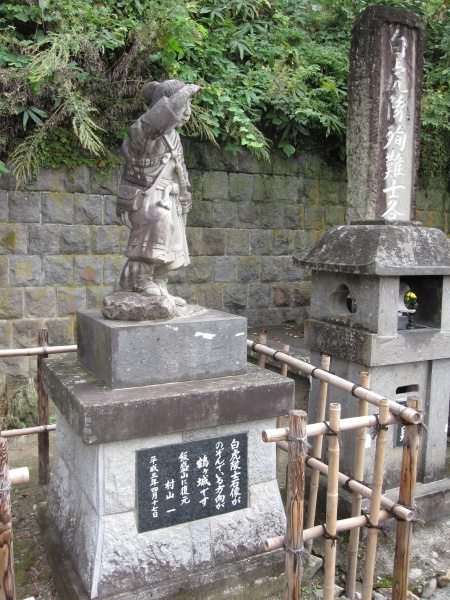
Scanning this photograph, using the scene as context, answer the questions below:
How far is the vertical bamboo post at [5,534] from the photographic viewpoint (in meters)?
2.11

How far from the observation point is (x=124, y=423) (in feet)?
8.87

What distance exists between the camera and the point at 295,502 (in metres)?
2.35

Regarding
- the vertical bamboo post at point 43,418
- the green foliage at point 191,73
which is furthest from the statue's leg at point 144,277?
the green foliage at point 191,73

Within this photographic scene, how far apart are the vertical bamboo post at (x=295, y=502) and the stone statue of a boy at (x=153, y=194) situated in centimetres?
113

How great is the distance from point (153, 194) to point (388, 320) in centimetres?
181

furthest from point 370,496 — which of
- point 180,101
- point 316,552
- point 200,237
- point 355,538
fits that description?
point 200,237

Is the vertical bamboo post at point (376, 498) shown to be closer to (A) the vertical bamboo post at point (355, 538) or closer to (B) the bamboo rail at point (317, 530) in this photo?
(B) the bamboo rail at point (317, 530)

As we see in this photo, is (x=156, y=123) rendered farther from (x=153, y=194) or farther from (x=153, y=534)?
(x=153, y=534)

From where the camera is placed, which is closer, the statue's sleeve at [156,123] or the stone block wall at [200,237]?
the statue's sleeve at [156,123]

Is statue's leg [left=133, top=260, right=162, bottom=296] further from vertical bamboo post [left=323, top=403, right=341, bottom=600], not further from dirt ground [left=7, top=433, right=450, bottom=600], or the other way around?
dirt ground [left=7, top=433, right=450, bottom=600]

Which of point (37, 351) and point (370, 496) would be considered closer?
point (370, 496)

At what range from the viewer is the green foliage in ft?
18.4

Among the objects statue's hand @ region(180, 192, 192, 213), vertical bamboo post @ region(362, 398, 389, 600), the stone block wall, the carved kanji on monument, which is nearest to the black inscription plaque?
vertical bamboo post @ region(362, 398, 389, 600)

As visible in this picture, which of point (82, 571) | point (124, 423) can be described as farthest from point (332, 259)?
point (82, 571)
